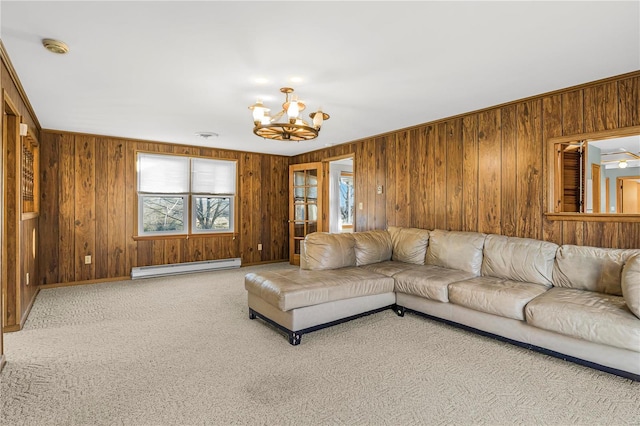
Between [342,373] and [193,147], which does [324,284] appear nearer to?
[342,373]

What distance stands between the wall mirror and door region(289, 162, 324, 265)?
3932 millimetres

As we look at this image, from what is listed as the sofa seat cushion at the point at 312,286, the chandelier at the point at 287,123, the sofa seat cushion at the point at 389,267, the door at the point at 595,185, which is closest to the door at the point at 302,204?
the sofa seat cushion at the point at 389,267

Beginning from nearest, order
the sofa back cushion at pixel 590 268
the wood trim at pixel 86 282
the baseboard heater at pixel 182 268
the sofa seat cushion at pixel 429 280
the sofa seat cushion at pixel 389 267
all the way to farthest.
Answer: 1. the sofa back cushion at pixel 590 268
2. the sofa seat cushion at pixel 429 280
3. the sofa seat cushion at pixel 389 267
4. the wood trim at pixel 86 282
5. the baseboard heater at pixel 182 268

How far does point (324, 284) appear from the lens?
10.2 ft

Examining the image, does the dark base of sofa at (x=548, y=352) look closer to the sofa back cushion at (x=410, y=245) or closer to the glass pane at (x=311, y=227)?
the sofa back cushion at (x=410, y=245)

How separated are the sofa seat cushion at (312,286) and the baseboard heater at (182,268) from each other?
2.91 m

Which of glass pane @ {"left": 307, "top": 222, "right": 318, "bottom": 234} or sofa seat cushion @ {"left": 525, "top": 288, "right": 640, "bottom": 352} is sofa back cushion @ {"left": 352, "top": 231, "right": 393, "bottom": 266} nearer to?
sofa seat cushion @ {"left": 525, "top": 288, "right": 640, "bottom": 352}

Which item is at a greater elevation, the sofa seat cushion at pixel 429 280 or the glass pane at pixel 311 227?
the glass pane at pixel 311 227

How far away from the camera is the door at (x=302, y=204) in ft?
21.6

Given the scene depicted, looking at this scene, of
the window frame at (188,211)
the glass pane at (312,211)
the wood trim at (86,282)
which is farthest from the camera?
the glass pane at (312,211)

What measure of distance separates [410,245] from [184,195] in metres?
4.06

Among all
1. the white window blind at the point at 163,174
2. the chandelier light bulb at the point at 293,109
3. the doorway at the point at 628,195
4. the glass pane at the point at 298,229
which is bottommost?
the glass pane at the point at 298,229

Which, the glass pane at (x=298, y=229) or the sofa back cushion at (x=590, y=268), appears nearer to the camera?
the sofa back cushion at (x=590, y=268)

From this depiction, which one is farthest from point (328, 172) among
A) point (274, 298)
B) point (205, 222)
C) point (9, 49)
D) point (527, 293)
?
point (9, 49)
